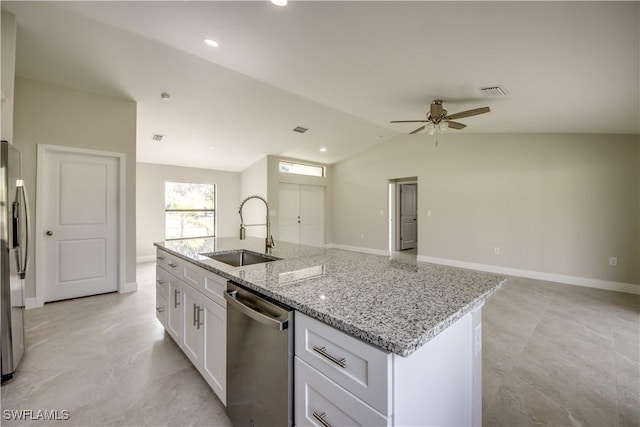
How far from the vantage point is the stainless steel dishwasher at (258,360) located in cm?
101

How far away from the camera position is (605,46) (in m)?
1.90

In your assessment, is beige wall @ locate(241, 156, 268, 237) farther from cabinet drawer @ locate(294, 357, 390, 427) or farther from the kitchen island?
cabinet drawer @ locate(294, 357, 390, 427)

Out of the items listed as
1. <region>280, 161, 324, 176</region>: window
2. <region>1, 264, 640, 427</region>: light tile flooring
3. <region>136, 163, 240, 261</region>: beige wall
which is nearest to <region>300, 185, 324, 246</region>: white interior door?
<region>280, 161, 324, 176</region>: window

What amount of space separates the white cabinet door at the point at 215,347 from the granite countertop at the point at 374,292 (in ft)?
0.82

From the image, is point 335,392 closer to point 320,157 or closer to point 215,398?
point 215,398

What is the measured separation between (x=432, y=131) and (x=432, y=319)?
325 centimetres

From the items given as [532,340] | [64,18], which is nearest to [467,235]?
[532,340]

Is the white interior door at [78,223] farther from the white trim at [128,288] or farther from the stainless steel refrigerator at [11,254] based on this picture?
the stainless steel refrigerator at [11,254]

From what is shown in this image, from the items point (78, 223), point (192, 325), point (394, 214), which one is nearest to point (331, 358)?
point (192, 325)

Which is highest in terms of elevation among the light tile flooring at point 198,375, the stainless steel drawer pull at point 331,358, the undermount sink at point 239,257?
the undermount sink at point 239,257

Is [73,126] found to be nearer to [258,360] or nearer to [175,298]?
[175,298]

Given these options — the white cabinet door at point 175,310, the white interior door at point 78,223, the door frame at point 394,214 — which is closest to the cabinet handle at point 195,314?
the white cabinet door at point 175,310

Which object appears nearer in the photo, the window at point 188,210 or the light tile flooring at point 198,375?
the light tile flooring at point 198,375

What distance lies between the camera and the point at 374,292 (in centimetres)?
111
